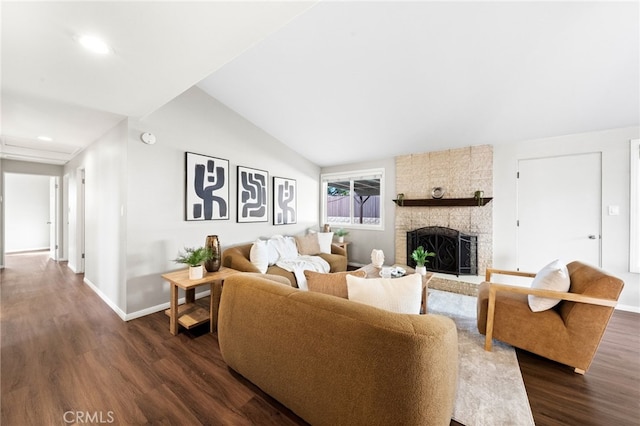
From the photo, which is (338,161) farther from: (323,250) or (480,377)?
(480,377)

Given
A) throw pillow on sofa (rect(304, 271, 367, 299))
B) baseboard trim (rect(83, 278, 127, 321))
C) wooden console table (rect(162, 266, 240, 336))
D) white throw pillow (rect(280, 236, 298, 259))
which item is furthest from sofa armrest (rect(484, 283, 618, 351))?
baseboard trim (rect(83, 278, 127, 321))

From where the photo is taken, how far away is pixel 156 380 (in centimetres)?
170

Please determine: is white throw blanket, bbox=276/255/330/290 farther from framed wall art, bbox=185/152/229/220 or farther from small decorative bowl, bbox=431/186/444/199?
small decorative bowl, bbox=431/186/444/199

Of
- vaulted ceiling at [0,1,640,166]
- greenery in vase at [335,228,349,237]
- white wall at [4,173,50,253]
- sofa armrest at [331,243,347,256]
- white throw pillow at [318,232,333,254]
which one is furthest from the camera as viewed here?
white wall at [4,173,50,253]

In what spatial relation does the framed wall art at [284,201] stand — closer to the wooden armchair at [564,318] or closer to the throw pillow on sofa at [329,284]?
the throw pillow on sofa at [329,284]

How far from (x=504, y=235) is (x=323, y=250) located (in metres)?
2.97

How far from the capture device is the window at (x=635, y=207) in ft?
9.38

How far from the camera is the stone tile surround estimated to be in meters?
3.75

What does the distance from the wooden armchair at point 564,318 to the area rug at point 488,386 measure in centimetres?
15

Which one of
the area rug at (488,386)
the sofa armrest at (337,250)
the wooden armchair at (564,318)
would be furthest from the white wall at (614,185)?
the sofa armrest at (337,250)

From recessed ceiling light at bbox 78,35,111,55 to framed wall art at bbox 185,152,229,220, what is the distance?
1.54 m

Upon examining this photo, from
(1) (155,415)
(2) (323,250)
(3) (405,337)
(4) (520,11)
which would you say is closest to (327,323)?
(3) (405,337)

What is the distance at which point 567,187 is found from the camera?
3.25 meters

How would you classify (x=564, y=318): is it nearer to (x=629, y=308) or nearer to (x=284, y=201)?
(x=629, y=308)
